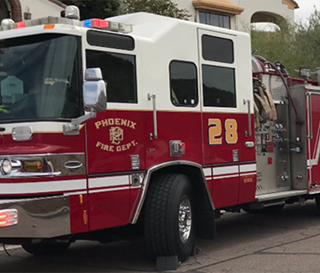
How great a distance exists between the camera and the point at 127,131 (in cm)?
636

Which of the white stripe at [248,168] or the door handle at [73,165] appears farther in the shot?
the white stripe at [248,168]

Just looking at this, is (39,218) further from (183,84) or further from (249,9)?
(249,9)

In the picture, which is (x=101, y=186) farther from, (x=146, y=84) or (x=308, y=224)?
(x=308, y=224)

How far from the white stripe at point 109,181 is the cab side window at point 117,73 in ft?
2.66

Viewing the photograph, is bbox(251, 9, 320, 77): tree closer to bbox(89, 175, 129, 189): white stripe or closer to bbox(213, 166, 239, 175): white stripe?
bbox(213, 166, 239, 175): white stripe

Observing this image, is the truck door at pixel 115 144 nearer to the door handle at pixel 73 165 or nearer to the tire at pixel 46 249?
the door handle at pixel 73 165

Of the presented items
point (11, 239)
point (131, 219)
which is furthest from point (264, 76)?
point (11, 239)

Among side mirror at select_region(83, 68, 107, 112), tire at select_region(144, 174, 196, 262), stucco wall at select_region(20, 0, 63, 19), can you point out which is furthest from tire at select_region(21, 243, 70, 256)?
stucco wall at select_region(20, 0, 63, 19)

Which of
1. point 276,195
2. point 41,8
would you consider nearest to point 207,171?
point 276,195

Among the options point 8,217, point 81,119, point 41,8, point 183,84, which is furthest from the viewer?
point 41,8

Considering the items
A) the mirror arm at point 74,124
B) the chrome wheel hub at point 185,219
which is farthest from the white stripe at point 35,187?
the chrome wheel hub at point 185,219

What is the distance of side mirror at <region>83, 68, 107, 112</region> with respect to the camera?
5.52 metres

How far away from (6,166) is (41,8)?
42.0 feet

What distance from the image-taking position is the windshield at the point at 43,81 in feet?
18.9
